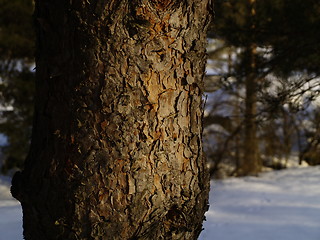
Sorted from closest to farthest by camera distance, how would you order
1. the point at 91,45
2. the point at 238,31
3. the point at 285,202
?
the point at 91,45, the point at 285,202, the point at 238,31

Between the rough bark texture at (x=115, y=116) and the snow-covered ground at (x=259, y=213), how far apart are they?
1.87 metres

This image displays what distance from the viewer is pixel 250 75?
6742 millimetres

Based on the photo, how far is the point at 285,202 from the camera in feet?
13.5

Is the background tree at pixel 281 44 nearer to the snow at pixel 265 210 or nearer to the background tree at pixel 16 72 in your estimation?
the snow at pixel 265 210

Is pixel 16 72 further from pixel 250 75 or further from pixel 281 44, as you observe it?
pixel 281 44

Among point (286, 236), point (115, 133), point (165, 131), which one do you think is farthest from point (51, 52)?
point (286, 236)

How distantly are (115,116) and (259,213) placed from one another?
2895 millimetres

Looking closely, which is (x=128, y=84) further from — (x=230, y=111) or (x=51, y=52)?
(x=230, y=111)

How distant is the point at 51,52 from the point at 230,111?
30.7 feet

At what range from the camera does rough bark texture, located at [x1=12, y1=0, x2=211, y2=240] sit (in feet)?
4.01

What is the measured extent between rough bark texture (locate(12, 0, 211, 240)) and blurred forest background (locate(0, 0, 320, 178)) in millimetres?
375

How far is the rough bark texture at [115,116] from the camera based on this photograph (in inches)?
48.1

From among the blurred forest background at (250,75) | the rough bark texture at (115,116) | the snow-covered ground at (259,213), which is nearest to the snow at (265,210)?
the snow-covered ground at (259,213)

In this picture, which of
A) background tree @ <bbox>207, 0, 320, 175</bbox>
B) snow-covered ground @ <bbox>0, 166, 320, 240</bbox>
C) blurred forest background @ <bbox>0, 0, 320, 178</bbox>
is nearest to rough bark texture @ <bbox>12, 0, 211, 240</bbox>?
blurred forest background @ <bbox>0, 0, 320, 178</bbox>
